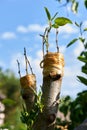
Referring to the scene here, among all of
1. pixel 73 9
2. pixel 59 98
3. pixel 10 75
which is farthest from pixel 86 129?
pixel 10 75

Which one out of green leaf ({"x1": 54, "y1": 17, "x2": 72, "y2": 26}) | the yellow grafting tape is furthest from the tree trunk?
green leaf ({"x1": 54, "y1": 17, "x2": 72, "y2": 26})

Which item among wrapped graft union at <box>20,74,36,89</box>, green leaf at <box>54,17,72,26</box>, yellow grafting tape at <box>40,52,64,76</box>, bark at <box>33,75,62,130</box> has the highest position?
green leaf at <box>54,17,72,26</box>

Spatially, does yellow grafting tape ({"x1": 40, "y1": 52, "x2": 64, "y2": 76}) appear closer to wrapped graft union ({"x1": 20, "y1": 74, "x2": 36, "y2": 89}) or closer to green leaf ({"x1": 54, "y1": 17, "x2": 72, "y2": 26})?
wrapped graft union ({"x1": 20, "y1": 74, "x2": 36, "y2": 89})

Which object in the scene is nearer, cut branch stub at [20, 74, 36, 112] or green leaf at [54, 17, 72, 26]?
cut branch stub at [20, 74, 36, 112]

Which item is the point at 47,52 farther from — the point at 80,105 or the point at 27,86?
the point at 80,105

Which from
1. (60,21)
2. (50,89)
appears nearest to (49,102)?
(50,89)

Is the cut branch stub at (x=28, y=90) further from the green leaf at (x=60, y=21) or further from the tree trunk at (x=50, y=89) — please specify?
the green leaf at (x=60, y=21)
